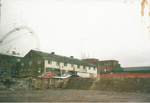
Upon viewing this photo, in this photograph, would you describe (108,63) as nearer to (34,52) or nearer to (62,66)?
(62,66)

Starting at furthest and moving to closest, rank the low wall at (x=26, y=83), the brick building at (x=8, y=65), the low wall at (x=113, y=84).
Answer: the brick building at (x=8, y=65) → the low wall at (x=26, y=83) → the low wall at (x=113, y=84)

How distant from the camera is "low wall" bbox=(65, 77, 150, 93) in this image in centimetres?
2381

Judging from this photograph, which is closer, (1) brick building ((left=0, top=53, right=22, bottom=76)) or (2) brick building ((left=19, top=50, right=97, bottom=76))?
(2) brick building ((left=19, top=50, right=97, bottom=76))

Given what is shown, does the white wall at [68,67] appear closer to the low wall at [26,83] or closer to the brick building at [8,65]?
the brick building at [8,65]

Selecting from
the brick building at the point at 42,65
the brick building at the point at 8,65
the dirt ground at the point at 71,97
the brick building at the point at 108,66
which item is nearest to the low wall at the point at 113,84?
the dirt ground at the point at 71,97

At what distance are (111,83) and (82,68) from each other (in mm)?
34786

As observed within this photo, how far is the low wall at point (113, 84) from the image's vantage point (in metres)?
23.8

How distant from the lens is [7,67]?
169 feet

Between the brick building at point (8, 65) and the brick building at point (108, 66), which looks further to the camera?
the brick building at point (108, 66)

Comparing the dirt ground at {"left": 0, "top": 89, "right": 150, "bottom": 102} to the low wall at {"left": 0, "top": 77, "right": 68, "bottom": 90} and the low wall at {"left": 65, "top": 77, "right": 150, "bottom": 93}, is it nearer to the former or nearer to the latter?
the low wall at {"left": 65, "top": 77, "right": 150, "bottom": 93}

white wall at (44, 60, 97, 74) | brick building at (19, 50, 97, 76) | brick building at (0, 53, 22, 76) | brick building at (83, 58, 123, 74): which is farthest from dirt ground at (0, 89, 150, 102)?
brick building at (83, 58, 123, 74)

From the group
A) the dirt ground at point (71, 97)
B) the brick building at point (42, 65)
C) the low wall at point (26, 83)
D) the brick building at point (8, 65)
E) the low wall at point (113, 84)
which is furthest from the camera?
the brick building at point (8, 65)

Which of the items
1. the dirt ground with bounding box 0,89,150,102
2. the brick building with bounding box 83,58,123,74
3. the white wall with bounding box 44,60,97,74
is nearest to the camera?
the dirt ground with bounding box 0,89,150,102

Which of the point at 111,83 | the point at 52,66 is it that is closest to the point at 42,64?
the point at 52,66
